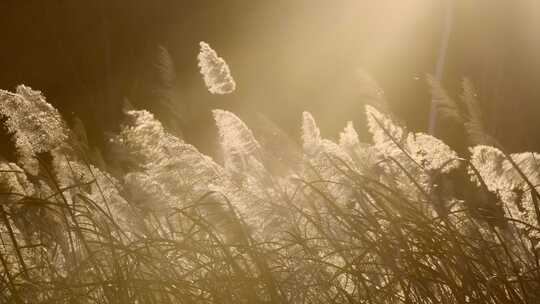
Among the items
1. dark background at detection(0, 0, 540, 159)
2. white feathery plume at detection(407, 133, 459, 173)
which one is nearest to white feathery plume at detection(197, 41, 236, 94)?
white feathery plume at detection(407, 133, 459, 173)

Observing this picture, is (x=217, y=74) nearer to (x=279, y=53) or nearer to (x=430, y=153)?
(x=430, y=153)

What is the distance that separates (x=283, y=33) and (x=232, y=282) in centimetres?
580

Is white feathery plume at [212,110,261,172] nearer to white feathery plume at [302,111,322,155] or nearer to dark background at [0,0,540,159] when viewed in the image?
white feathery plume at [302,111,322,155]

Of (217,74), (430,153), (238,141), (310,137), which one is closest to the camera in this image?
(430,153)

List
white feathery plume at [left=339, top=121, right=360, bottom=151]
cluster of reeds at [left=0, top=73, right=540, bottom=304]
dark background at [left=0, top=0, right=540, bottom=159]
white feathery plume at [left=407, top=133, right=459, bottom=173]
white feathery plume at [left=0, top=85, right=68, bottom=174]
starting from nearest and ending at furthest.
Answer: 1. cluster of reeds at [left=0, top=73, right=540, bottom=304]
2. white feathery plume at [left=407, top=133, right=459, bottom=173]
3. white feathery plume at [left=0, top=85, right=68, bottom=174]
4. white feathery plume at [left=339, top=121, right=360, bottom=151]
5. dark background at [left=0, top=0, right=540, bottom=159]

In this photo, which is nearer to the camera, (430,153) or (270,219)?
(270,219)

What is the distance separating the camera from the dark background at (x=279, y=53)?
688cm

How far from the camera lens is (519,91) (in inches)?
267

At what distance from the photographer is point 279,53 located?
7.36 meters

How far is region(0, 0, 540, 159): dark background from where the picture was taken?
688cm

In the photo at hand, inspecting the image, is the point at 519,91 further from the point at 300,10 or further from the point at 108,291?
the point at 108,291

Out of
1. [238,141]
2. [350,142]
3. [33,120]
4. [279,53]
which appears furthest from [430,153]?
[279,53]

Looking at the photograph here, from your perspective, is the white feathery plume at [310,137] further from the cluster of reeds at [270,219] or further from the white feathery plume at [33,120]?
the white feathery plume at [33,120]

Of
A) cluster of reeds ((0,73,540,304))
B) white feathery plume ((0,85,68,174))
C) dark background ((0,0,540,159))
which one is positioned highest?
dark background ((0,0,540,159))
